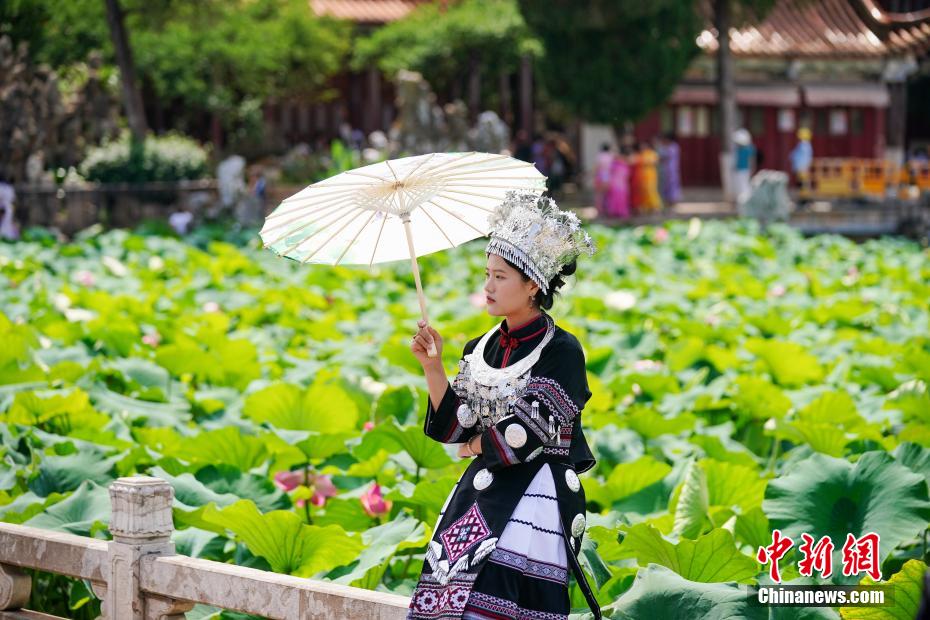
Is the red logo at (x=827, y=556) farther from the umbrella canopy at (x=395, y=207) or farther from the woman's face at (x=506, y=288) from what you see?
the umbrella canopy at (x=395, y=207)

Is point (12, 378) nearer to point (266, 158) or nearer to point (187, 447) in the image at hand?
point (187, 447)

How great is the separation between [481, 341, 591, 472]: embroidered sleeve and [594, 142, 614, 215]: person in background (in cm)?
1337

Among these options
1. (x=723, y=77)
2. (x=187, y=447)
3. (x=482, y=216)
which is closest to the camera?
(x=482, y=216)

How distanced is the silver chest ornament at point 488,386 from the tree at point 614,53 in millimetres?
13858

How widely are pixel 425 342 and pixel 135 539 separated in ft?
2.85

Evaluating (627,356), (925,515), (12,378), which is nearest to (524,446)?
(925,515)

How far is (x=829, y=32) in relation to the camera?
64.6 feet

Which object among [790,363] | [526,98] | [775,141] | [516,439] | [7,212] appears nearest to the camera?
[516,439]

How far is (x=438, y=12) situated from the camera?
1973 cm

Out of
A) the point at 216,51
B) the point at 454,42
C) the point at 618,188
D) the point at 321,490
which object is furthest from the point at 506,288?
the point at 216,51

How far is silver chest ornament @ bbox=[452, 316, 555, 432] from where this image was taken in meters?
2.27

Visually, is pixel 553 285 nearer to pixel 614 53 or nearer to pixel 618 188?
pixel 618 188

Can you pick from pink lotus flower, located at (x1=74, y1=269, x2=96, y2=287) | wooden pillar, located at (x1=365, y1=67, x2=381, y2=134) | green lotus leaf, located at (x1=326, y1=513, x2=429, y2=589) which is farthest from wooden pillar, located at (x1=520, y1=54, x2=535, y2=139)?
green lotus leaf, located at (x1=326, y1=513, x2=429, y2=589)

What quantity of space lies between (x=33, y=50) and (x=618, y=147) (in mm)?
7372
